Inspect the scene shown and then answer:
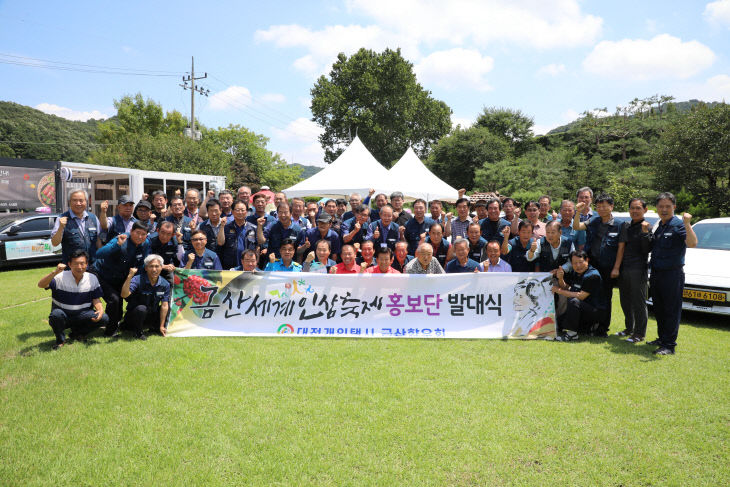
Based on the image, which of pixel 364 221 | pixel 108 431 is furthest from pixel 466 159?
pixel 108 431

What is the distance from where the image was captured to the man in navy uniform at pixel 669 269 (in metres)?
5.18

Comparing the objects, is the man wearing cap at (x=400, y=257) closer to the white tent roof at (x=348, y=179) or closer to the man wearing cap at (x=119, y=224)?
the man wearing cap at (x=119, y=224)

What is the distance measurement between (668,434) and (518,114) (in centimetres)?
4111

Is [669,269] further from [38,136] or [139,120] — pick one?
[38,136]

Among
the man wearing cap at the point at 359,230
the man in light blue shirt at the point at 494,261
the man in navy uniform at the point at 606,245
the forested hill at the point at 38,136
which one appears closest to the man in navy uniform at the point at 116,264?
the man wearing cap at the point at 359,230

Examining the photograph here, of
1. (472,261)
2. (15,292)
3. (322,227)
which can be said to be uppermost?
(322,227)

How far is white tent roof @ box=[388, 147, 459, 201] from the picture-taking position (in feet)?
46.5

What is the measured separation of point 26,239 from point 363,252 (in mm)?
10557

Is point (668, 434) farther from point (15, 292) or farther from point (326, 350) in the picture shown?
point (15, 292)

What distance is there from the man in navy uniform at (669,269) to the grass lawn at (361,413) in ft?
1.08

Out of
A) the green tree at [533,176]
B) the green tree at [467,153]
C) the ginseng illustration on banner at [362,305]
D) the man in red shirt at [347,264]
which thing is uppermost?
the green tree at [467,153]

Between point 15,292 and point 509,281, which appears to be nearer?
point 509,281

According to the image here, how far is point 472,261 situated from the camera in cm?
627

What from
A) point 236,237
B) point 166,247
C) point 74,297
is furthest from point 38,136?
point 74,297
